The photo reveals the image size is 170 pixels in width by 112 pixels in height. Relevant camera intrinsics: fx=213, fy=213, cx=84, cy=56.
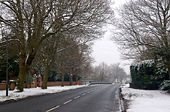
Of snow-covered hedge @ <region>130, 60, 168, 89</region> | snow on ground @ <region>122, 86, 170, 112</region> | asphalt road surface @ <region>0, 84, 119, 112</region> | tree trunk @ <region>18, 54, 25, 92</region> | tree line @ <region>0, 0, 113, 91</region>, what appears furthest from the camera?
snow-covered hedge @ <region>130, 60, 168, 89</region>

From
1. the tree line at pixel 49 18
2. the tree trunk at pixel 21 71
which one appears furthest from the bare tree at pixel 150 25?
the tree trunk at pixel 21 71

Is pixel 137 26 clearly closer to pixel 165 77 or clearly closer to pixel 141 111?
pixel 165 77

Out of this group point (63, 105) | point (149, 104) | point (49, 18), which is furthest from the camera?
point (49, 18)

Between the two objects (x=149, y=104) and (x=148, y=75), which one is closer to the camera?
(x=149, y=104)

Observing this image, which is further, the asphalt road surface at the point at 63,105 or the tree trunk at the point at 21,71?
the tree trunk at the point at 21,71

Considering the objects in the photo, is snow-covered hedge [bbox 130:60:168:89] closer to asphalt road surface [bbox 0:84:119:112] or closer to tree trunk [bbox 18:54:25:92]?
asphalt road surface [bbox 0:84:119:112]

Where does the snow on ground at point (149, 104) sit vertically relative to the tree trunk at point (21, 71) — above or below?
below

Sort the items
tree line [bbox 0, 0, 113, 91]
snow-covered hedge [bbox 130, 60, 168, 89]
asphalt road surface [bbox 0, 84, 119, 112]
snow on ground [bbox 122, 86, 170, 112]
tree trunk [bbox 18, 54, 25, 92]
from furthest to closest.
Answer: snow-covered hedge [bbox 130, 60, 168, 89]
tree trunk [bbox 18, 54, 25, 92]
tree line [bbox 0, 0, 113, 91]
asphalt road surface [bbox 0, 84, 119, 112]
snow on ground [bbox 122, 86, 170, 112]

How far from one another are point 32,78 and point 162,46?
27.2 metres

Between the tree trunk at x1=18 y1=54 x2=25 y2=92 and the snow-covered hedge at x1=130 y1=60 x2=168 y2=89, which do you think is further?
the snow-covered hedge at x1=130 y1=60 x2=168 y2=89

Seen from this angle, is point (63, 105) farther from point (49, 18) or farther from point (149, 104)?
point (49, 18)

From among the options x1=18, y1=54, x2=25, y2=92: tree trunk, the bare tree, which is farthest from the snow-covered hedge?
x1=18, y1=54, x2=25, y2=92: tree trunk

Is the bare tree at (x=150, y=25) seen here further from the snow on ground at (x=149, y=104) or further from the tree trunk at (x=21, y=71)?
the tree trunk at (x=21, y=71)

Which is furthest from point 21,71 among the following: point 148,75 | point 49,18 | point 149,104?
point 148,75
